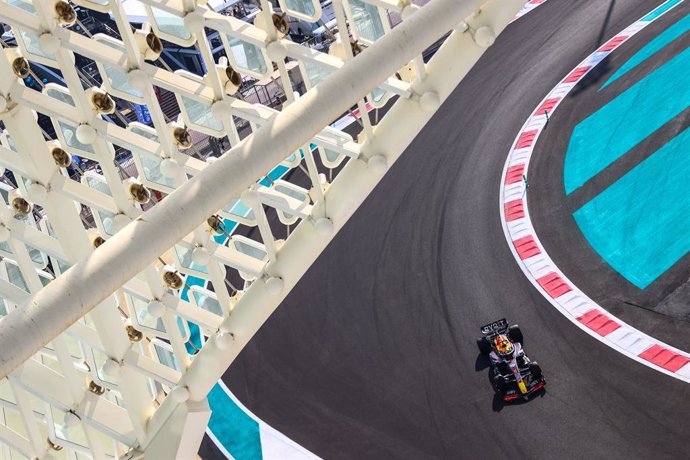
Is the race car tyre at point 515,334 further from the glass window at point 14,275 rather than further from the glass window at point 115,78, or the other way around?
the glass window at point 115,78

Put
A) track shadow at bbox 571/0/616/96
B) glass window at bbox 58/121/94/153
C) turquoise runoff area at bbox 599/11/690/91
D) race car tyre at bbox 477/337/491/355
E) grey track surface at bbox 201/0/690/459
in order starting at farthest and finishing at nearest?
track shadow at bbox 571/0/616/96, turquoise runoff area at bbox 599/11/690/91, race car tyre at bbox 477/337/491/355, grey track surface at bbox 201/0/690/459, glass window at bbox 58/121/94/153

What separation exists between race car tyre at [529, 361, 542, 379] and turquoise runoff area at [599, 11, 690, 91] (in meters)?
11.9

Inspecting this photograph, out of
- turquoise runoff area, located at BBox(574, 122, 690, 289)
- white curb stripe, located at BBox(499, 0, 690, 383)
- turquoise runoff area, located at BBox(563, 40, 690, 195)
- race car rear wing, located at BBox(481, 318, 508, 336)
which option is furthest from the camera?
turquoise runoff area, located at BBox(563, 40, 690, 195)

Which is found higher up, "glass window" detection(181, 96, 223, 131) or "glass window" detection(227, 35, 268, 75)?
"glass window" detection(227, 35, 268, 75)

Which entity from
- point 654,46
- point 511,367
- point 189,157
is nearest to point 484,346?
point 511,367

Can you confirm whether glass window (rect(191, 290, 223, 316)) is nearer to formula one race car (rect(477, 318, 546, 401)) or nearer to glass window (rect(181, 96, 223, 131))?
glass window (rect(181, 96, 223, 131))

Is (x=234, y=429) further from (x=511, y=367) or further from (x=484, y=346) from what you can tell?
(x=511, y=367)

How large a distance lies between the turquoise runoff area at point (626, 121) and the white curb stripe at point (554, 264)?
53.6 inches

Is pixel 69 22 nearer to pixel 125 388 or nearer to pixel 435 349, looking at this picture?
pixel 125 388

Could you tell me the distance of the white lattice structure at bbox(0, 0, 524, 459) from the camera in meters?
7.91

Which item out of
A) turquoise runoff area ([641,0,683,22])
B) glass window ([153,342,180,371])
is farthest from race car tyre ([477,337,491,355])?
turquoise runoff area ([641,0,683,22])

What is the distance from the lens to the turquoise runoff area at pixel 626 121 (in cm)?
2442

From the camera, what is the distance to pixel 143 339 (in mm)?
10266

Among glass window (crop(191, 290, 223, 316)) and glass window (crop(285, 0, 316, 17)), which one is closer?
glass window (crop(285, 0, 316, 17))
